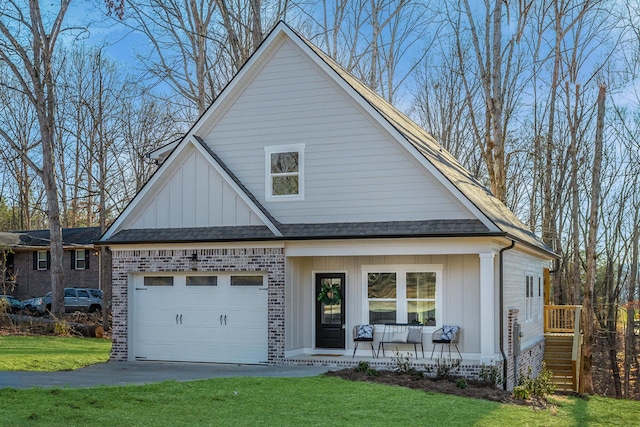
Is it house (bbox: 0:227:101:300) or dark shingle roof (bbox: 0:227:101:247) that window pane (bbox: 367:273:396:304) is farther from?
house (bbox: 0:227:101:300)

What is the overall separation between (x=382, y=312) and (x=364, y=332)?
0.75 metres

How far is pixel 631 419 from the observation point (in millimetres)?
16500

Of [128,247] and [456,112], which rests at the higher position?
[456,112]

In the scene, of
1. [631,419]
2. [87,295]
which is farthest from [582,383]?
[87,295]

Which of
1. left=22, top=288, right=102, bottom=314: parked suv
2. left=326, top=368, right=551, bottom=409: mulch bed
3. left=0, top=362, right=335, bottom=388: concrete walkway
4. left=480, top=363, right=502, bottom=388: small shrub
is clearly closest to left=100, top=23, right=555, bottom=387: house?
left=0, top=362, right=335, bottom=388: concrete walkway

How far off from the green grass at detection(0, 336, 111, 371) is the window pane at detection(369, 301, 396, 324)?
282 inches

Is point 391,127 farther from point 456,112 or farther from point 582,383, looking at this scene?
point 456,112

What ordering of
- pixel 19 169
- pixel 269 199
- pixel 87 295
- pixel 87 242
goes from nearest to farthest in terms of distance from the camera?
pixel 269 199 < pixel 87 295 < pixel 87 242 < pixel 19 169

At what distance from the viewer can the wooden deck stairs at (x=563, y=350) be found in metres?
23.3

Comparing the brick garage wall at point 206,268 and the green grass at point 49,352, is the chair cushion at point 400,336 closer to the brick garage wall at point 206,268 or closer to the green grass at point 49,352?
the brick garage wall at point 206,268

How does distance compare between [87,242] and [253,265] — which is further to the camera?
[87,242]

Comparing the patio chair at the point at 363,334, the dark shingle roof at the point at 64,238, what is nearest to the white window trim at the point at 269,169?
the patio chair at the point at 363,334

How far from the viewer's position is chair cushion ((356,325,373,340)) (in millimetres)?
18062

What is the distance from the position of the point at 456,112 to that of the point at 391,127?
84.7 ft
